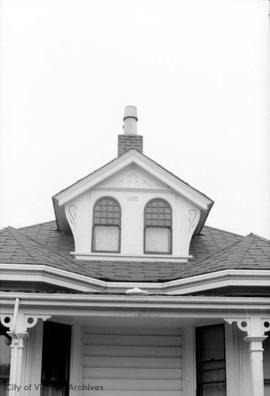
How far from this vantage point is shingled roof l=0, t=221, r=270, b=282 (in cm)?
1177

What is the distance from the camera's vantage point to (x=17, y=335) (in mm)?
9953

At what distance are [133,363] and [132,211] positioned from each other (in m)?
3.36

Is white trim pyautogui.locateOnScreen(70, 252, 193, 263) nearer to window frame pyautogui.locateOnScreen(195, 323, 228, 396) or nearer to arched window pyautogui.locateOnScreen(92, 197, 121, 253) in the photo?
arched window pyautogui.locateOnScreen(92, 197, 121, 253)

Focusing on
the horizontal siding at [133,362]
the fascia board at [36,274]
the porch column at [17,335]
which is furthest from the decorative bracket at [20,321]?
the horizontal siding at [133,362]

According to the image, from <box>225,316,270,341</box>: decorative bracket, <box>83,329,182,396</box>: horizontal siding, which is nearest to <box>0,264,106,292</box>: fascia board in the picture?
<box>83,329,182,396</box>: horizontal siding

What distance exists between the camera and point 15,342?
9.93 meters

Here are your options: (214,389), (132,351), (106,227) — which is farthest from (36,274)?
(214,389)

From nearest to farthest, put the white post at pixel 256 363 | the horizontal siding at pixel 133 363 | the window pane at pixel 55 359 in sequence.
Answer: the white post at pixel 256 363 < the window pane at pixel 55 359 < the horizontal siding at pixel 133 363

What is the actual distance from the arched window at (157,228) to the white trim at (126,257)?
0.18 meters

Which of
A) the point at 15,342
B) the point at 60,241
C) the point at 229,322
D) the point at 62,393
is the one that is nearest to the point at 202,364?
the point at 229,322

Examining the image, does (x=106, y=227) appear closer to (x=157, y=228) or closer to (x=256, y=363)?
(x=157, y=228)

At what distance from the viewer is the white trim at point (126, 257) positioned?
13.5 meters

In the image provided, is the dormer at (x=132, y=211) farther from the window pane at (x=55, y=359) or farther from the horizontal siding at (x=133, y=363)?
the window pane at (x=55, y=359)

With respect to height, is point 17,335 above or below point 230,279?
below
